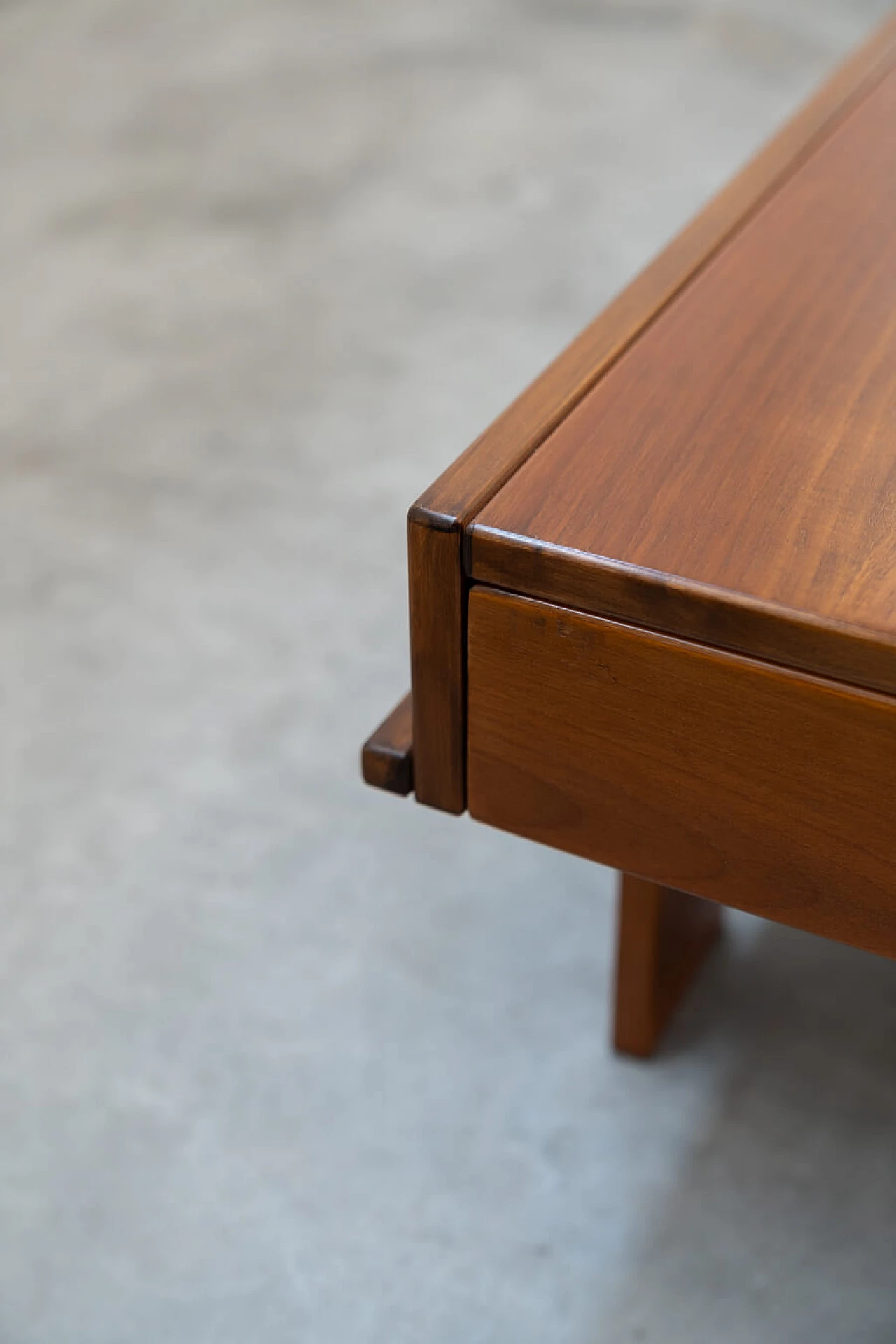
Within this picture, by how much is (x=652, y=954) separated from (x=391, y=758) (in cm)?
40

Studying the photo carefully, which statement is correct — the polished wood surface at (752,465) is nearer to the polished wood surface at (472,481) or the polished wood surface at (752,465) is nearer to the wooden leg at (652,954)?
the polished wood surface at (472,481)

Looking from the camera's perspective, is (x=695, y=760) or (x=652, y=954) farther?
(x=652, y=954)

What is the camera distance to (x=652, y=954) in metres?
1.00

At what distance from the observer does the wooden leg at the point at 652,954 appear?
0.98 meters

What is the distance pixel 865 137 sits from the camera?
94cm

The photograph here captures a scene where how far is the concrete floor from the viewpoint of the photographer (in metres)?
0.95

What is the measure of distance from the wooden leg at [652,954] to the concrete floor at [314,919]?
27 mm

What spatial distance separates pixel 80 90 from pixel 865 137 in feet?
7.17

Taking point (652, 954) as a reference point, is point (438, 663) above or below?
above

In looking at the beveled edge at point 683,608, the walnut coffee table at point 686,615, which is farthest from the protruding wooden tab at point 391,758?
the beveled edge at point 683,608

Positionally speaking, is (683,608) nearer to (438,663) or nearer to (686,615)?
(686,615)

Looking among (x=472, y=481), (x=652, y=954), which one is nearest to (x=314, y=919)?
(x=652, y=954)

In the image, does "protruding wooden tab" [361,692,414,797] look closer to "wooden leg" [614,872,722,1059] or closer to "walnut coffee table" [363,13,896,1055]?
"walnut coffee table" [363,13,896,1055]

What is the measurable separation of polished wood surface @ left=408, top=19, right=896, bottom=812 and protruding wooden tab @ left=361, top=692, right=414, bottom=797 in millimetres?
13
